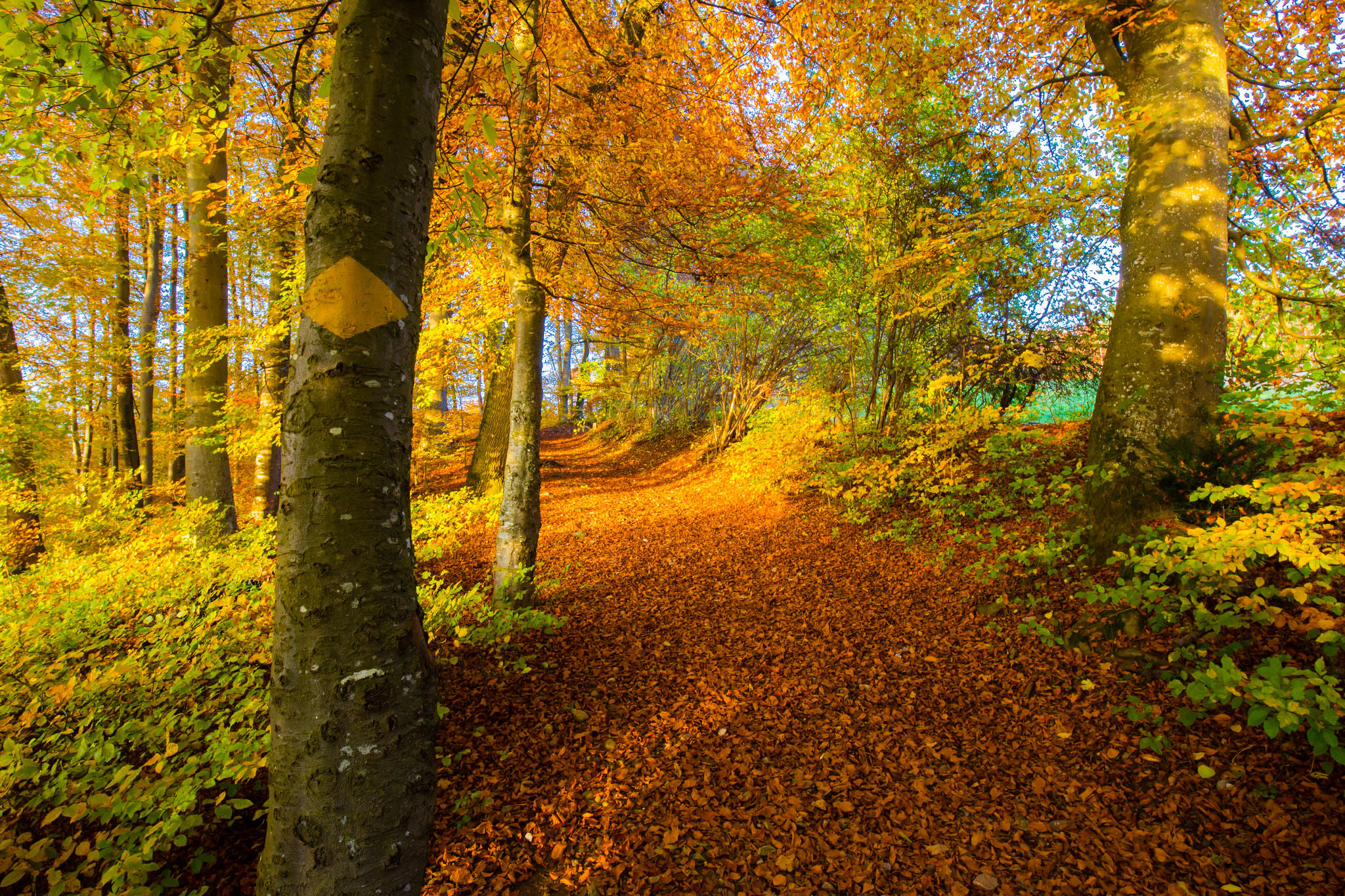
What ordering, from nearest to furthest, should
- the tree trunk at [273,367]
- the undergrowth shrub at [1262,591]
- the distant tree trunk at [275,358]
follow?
the undergrowth shrub at [1262,591] → the distant tree trunk at [275,358] → the tree trunk at [273,367]

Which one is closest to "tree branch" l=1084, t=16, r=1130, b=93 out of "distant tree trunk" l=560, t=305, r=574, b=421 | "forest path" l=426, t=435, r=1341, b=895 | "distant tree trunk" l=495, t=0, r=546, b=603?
"forest path" l=426, t=435, r=1341, b=895

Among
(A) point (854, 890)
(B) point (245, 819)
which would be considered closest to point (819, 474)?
(A) point (854, 890)

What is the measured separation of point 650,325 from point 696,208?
1405 millimetres

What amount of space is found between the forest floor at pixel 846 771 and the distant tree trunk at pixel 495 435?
541cm

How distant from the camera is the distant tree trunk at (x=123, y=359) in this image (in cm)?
929

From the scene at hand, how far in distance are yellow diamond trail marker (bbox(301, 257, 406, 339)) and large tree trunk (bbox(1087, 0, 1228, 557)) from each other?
15.7 feet

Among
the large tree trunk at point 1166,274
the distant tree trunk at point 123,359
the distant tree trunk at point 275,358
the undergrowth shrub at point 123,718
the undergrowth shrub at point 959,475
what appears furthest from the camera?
the distant tree trunk at point 123,359

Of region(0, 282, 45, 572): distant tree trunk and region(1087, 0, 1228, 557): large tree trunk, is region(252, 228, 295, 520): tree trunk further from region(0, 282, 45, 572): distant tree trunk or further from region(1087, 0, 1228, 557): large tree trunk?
region(1087, 0, 1228, 557): large tree trunk

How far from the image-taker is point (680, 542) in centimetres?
700

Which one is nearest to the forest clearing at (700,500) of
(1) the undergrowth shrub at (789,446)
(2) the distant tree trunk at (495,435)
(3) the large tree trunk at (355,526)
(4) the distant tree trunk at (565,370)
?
(3) the large tree trunk at (355,526)

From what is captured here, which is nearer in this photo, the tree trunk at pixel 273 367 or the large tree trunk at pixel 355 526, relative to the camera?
the large tree trunk at pixel 355 526

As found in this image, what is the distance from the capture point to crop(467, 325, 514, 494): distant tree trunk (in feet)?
30.6

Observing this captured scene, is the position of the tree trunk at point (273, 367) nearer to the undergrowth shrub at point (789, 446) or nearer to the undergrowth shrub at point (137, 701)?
the undergrowth shrub at point (137, 701)

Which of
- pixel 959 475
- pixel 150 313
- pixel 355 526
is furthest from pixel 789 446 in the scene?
pixel 150 313
